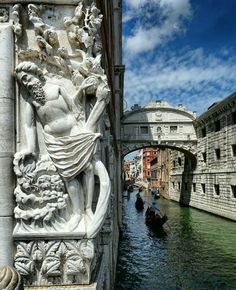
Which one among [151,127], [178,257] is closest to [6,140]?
[178,257]

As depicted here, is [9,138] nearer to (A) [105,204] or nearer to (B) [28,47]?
(B) [28,47]

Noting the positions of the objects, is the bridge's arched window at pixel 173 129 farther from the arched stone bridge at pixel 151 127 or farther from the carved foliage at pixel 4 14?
the carved foliage at pixel 4 14

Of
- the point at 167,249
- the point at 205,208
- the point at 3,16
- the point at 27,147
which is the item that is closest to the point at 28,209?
the point at 27,147

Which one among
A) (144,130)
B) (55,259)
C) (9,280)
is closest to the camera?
(9,280)

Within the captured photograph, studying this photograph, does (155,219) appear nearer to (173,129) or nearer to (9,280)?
(173,129)

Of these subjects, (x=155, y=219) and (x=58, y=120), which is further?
(x=155, y=219)

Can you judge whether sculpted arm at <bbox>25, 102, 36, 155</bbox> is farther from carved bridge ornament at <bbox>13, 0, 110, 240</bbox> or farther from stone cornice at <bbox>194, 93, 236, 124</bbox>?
stone cornice at <bbox>194, 93, 236, 124</bbox>

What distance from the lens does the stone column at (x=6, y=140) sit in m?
2.37

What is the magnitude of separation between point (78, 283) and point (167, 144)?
19.6 metres

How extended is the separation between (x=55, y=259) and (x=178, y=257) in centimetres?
856

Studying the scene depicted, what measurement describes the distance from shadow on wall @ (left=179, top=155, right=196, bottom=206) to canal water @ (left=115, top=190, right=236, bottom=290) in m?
8.14

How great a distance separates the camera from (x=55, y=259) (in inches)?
92.7

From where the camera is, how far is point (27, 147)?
2420 millimetres

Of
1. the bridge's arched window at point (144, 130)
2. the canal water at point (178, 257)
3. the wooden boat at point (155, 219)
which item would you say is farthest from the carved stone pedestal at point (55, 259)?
the bridge's arched window at point (144, 130)
